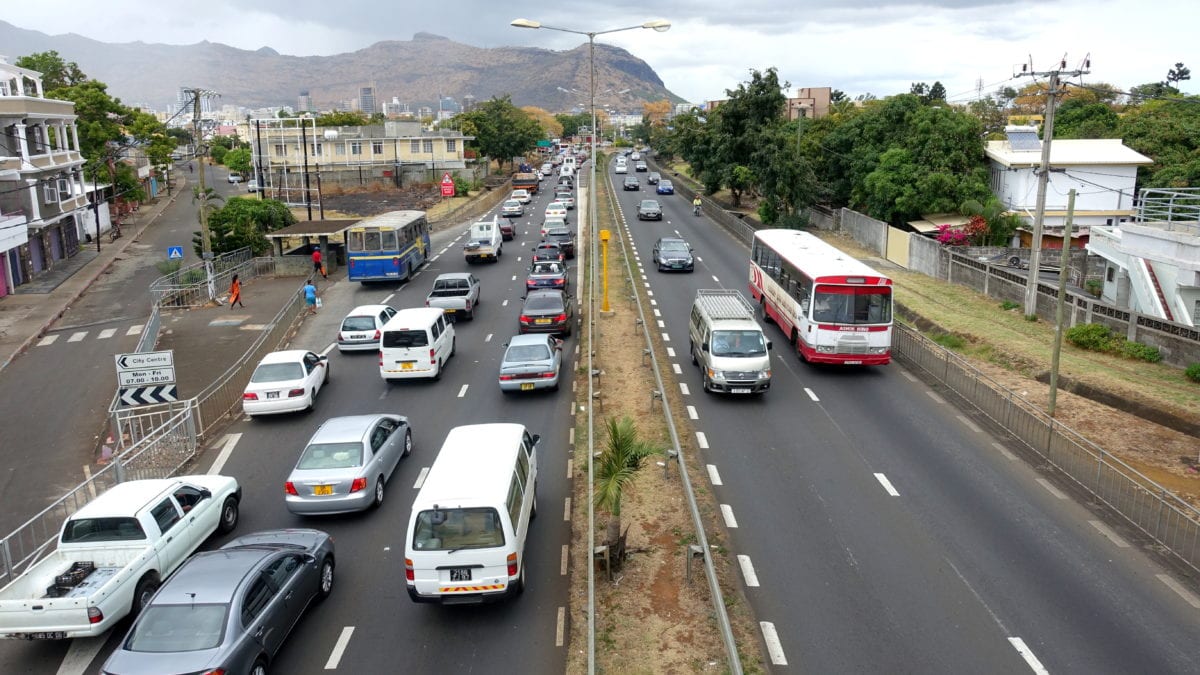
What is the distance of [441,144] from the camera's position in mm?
90000

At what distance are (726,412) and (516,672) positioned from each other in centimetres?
1164

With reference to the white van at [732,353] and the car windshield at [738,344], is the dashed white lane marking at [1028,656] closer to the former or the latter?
the white van at [732,353]

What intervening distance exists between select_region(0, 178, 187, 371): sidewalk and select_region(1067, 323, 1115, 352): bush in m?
36.7

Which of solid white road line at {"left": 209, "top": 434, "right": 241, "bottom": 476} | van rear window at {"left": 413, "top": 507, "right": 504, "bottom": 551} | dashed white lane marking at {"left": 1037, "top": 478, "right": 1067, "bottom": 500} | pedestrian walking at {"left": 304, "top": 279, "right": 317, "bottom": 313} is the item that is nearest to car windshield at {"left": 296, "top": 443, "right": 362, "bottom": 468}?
solid white road line at {"left": 209, "top": 434, "right": 241, "bottom": 476}

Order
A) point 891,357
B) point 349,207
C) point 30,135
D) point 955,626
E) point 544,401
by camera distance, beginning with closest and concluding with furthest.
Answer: point 955,626 < point 544,401 < point 891,357 < point 30,135 < point 349,207

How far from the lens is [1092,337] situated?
88.5 feet

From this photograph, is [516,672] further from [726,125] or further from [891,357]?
[726,125]

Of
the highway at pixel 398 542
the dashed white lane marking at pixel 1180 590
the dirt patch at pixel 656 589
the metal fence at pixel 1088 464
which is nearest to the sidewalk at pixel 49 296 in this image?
the highway at pixel 398 542

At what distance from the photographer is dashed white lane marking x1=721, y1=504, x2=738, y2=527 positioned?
15227mm

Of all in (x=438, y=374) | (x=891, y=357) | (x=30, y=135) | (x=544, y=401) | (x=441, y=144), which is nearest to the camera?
(x=544, y=401)

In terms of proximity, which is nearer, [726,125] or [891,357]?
[891,357]

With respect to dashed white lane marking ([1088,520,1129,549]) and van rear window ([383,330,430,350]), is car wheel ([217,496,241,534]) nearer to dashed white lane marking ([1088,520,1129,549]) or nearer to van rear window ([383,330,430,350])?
van rear window ([383,330,430,350])

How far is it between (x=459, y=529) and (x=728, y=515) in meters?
5.47

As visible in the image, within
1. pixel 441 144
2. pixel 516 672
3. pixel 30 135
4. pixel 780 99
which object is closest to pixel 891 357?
pixel 516 672
